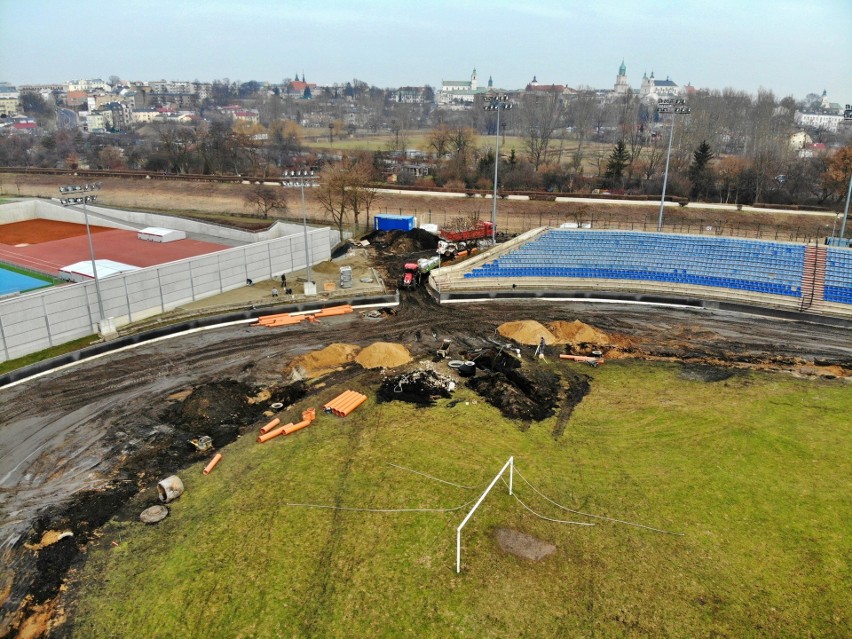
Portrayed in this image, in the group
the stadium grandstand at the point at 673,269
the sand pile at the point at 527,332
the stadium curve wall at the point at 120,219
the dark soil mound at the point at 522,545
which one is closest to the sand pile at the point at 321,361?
the sand pile at the point at 527,332

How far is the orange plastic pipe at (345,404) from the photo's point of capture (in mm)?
23375

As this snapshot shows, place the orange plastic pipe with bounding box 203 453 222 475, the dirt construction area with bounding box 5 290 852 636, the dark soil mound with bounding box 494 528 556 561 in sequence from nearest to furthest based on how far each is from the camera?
the dark soil mound with bounding box 494 528 556 561 < the dirt construction area with bounding box 5 290 852 636 < the orange plastic pipe with bounding box 203 453 222 475

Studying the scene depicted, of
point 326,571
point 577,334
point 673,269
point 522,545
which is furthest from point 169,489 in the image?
point 673,269

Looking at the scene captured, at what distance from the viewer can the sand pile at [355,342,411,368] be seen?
2789cm

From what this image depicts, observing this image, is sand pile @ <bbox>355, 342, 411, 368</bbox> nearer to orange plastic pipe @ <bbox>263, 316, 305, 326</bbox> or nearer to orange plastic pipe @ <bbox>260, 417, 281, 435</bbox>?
orange plastic pipe @ <bbox>260, 417, 281, 435</bbox>

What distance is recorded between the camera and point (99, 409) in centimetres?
2370

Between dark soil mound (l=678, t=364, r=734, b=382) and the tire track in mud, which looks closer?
the tire track in mud

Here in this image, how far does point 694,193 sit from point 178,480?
7303 centimetres

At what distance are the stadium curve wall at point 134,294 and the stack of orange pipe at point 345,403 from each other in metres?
16.5

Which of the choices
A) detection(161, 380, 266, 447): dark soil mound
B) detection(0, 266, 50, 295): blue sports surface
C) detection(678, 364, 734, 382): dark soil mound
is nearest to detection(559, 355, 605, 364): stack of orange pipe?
detection(678, 364, 734, 382): dark soil mound

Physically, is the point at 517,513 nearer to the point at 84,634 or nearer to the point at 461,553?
the point at 461,553

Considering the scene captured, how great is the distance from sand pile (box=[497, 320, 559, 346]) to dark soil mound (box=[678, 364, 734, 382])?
6.71 m

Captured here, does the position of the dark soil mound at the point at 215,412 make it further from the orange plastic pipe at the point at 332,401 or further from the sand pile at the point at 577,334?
the sand pile at the point at 577,334

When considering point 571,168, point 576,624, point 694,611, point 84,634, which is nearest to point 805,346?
point 694,611
